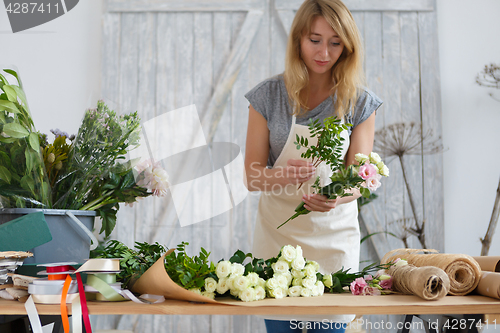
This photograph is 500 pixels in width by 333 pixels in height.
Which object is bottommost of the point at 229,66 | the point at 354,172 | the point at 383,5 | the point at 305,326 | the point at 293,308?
the point at 305,326

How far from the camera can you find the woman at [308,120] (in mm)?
1266

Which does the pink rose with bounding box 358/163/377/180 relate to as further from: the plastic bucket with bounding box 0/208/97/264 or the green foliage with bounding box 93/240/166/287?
the plastic bucket with bounding box 0/208/97/264

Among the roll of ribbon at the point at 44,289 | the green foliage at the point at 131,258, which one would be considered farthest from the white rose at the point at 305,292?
the roll of ribbon at the point at 44,289

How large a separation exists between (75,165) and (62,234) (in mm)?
151

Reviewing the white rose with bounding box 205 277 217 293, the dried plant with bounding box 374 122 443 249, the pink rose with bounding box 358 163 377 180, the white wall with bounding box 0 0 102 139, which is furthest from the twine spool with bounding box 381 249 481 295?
the white wall with bounding box 0 0 102 139

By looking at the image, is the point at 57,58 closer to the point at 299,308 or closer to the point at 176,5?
the point at 176,5

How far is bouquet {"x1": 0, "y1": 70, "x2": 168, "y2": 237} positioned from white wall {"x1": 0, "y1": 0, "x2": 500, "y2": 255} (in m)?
1.92

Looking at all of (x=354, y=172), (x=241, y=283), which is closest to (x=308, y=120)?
(x=354, y=172)

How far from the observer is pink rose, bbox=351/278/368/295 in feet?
2.75

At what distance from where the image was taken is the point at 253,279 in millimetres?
783

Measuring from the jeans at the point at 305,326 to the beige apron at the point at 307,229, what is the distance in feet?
0.89

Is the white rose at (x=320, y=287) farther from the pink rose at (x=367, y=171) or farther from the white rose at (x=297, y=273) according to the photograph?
the pink rose at (x=367, y=171)

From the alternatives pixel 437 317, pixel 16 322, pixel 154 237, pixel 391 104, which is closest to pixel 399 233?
pixel 391 104

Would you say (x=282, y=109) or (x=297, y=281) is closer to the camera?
(x=297, y=281)
